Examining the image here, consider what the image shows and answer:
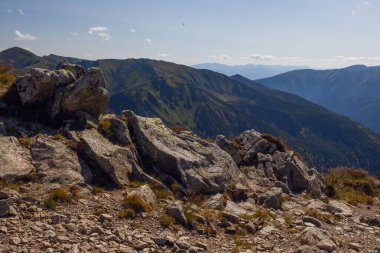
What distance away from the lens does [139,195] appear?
16.4 m

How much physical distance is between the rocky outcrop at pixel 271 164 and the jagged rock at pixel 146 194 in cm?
1017

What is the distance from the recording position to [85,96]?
2141 centimetres

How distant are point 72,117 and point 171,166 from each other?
6637 millimetres

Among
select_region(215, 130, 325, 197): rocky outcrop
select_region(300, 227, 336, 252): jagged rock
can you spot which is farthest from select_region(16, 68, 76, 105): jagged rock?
select_region(300, 227, 336, 252): jagged rock

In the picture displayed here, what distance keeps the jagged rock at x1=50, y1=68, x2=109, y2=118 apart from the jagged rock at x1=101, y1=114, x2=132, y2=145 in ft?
3.65

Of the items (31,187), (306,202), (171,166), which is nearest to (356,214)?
(306,202)

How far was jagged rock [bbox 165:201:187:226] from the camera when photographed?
15.5m

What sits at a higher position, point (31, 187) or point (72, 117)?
point (72, 117)

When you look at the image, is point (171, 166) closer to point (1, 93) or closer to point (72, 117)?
point (72, 117)

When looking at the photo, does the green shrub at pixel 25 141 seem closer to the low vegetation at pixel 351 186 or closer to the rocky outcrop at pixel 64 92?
the rocky outcrop at pixel 64 92

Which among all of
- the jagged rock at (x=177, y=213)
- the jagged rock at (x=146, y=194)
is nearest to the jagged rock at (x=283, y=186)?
the jagged rock at (x=146, y=194)

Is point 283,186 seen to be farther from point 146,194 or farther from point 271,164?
point 146,194

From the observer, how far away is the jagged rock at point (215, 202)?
18422 millimetres

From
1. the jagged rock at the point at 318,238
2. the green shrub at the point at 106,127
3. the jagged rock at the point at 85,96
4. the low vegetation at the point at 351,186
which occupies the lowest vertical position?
the low vegetation at the point at 351,186
